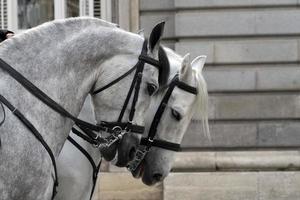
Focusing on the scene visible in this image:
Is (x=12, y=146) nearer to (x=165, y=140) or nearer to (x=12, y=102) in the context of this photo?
(x=12, y=102)

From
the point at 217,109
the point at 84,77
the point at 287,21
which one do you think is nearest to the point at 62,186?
the point at 84,77

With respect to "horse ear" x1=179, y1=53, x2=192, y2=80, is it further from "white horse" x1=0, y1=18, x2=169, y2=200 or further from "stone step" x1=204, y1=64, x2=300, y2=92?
"stone step" x1=204, y1=64, x2=300, y2=92

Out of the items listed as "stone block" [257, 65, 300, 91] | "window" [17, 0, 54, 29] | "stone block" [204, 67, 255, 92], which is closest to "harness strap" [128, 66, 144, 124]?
"stone block" [204, 67, 255, 92]

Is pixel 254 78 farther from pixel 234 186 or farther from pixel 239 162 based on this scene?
pixel 234 186

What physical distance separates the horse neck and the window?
6.32m

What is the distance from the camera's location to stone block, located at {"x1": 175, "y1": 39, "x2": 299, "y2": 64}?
358 inches

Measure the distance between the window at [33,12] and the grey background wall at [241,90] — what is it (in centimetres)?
197

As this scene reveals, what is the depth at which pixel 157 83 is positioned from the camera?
3893 millimetres

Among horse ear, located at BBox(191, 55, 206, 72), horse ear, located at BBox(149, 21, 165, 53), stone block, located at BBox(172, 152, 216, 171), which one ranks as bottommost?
stone block, located at BBox(172, 152, 216, 171)

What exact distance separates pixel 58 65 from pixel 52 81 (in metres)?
0.09

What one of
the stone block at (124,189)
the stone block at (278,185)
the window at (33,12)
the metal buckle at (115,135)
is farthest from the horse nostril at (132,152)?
the window at (33,12)

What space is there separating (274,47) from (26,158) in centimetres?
623

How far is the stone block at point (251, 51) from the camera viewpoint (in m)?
9.10

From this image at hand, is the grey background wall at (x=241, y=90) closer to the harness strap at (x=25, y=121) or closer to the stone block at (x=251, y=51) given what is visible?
the stone block at (x=251, y=51)
